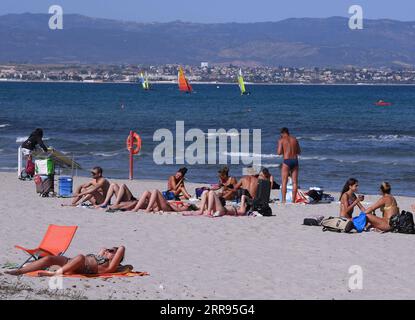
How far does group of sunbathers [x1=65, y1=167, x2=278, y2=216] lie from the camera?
→ 48.4 ft

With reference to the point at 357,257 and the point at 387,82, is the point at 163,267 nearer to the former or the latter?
the point at 357,257

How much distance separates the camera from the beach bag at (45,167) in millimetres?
16984

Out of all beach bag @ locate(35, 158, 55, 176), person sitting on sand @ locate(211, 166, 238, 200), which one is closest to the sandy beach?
person sitting on sand @ locate(211, 166, 238, 200)

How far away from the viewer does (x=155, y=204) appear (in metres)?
15.1

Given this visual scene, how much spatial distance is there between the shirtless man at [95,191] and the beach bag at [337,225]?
3713 mm

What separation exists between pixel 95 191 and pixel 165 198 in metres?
1.17

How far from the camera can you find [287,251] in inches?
466

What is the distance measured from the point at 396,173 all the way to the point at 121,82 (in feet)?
521

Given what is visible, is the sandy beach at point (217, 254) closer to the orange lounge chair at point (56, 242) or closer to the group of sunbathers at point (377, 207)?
the group of sunbathers at point (377, 207)

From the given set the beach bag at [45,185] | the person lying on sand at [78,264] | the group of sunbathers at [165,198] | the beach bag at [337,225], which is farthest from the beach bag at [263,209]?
the person lying on sand at [78,264]

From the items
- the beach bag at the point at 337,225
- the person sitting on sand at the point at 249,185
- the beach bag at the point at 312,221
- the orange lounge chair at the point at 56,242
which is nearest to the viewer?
the orange lounge chair at the point at 56,242

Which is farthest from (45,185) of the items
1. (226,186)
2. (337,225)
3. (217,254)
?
(217,254)

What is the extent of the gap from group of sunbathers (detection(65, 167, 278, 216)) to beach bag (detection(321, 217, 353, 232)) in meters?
1.70

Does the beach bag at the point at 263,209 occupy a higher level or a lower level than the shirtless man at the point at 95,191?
lower
